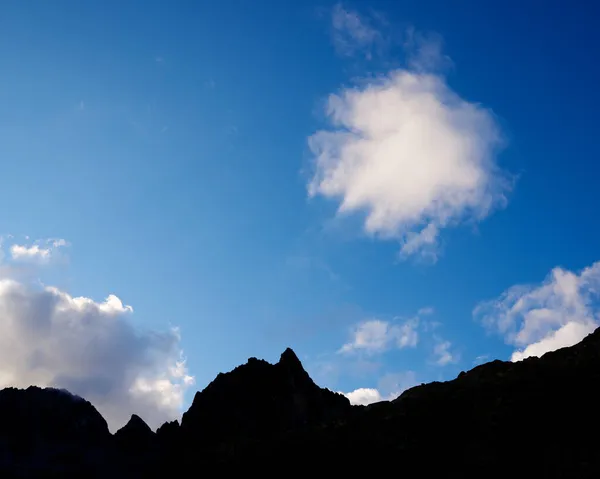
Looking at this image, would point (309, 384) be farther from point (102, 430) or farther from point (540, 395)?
point (540, 395)

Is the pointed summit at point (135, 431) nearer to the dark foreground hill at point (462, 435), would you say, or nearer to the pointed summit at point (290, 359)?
the dark foreground hill at point (462, 435)

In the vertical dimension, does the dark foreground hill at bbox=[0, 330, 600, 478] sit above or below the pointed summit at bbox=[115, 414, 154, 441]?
below

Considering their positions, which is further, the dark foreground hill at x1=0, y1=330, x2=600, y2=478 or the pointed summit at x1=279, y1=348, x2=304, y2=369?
the pointed summit at x1=279, y1=348, x2=304, y2=369

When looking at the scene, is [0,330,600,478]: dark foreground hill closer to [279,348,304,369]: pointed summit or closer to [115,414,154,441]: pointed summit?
[115,414,154,441]: pointed summit

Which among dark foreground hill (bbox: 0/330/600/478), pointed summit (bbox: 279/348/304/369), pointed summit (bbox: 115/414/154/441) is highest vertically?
pointed summit (bbox: 279/348/304/369)

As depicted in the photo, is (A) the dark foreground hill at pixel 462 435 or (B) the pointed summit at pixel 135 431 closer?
(A) the dark foreground hill at pixel 462 435

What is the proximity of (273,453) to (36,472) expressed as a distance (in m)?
64.4

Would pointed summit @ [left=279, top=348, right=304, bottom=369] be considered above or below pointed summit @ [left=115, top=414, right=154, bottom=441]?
above

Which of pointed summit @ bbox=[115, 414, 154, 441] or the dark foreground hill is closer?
the dark foreground hill

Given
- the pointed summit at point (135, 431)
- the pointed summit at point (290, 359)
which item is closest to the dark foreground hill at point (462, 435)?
the pointed summit at point (135, 431)

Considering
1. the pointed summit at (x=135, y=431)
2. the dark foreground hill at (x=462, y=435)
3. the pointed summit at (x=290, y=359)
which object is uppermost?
the pointed summit at (x=290, y=359)

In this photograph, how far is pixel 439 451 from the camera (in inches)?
2004

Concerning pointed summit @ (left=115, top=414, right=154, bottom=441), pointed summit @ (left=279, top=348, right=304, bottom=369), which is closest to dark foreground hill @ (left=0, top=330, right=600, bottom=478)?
pointed summit @ (left=115, top=414, right=154, bottom=441)

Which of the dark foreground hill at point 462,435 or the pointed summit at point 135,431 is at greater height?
the pointed summit at point 135,431
